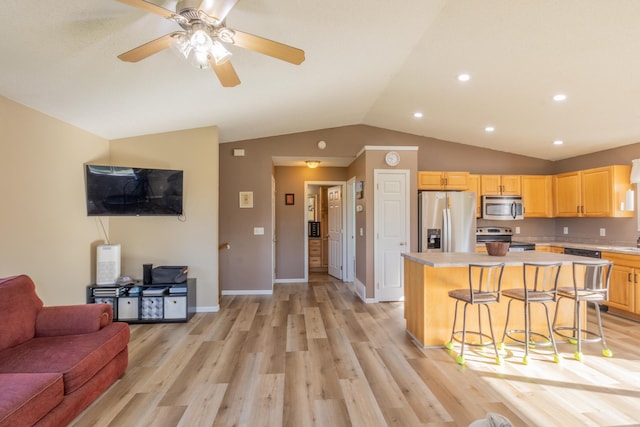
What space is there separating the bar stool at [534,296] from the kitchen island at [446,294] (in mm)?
94

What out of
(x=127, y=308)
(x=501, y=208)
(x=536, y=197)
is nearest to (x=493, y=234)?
(x=501, y=208)

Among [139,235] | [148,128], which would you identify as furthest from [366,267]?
[148,128]

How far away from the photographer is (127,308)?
13.2 feet

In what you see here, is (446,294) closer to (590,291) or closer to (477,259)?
(477,259)

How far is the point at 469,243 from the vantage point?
513 cm

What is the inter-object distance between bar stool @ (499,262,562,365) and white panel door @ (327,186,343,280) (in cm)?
380

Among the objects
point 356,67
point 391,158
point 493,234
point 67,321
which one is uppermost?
point 356,67

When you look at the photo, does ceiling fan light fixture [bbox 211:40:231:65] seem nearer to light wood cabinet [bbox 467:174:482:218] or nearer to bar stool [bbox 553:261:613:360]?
bar stool [bbox 553:261:613:360]

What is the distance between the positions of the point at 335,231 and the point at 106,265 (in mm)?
4317

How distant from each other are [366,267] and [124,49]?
4089 millimetres

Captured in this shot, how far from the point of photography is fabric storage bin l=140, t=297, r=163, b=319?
13.3ft

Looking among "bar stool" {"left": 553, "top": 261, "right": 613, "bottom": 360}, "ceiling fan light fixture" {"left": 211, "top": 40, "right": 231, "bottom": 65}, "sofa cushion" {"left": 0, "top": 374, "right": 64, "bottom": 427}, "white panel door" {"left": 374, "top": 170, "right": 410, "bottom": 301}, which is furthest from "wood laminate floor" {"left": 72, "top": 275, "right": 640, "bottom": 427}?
"ceiling fan light fixture" {"left": 211, "top": 40, "right": 231, "bottom": 65}

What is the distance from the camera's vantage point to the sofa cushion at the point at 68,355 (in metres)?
2.01

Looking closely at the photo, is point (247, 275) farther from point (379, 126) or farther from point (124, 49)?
point (124, 49)
